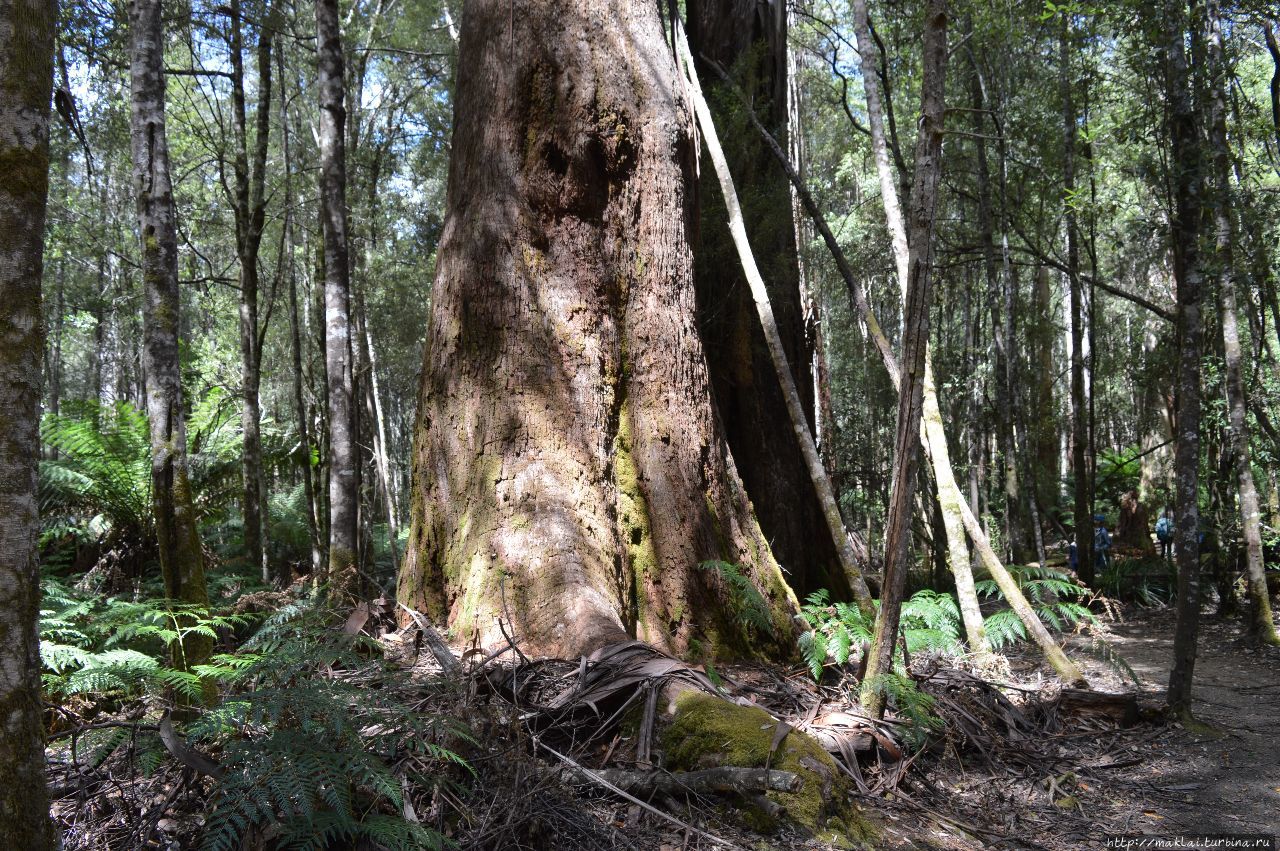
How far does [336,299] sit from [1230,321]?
9.09 meters

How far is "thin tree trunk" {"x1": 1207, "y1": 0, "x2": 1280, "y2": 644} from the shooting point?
7.61 metres

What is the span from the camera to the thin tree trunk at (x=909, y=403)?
3787 millimetres

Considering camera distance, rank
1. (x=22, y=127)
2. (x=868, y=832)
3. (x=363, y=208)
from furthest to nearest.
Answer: (x=363, y=208) → (x=868, y=832) → (x=22, y=127)

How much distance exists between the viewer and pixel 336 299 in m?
7.34

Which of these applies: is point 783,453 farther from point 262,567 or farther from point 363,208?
point 363,208

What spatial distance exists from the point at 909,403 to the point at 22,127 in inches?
137

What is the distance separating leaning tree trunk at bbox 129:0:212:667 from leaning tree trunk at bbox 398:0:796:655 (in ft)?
4.43

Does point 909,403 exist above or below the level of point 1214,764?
above

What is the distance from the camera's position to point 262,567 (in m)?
9.81

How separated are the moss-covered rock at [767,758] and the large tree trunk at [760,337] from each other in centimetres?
478

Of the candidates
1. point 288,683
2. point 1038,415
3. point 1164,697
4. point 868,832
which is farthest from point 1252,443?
point 288,683

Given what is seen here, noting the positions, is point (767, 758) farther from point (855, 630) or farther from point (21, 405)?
point (21, 405)

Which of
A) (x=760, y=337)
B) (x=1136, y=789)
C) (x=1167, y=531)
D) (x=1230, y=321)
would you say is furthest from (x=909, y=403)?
(x=1167, y=531)

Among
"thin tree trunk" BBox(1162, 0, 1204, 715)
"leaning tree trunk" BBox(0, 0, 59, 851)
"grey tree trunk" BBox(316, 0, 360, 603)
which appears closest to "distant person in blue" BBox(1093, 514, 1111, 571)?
"thin tree trunk" BBox(1162, 0, 1204, 715)
